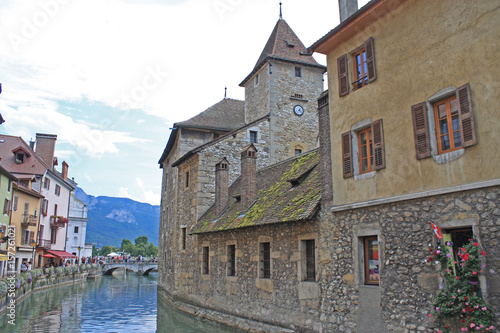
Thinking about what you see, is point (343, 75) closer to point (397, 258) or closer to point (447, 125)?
Result: point (447, 125)

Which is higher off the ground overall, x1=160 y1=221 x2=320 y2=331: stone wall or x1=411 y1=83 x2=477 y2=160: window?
x1=411 y1=83 x2=477 y2=160: window

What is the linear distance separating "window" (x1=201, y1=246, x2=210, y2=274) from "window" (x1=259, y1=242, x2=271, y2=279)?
16.2 feet

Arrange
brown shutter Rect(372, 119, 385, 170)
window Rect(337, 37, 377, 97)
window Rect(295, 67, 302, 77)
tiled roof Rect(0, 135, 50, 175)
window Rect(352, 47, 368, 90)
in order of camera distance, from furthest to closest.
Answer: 1. tiled roof Rect(0, 135, 50, 175)
2. window Rect(295, 67, 302, 77)
3. window Rect(352, 47, 368, 90)
4. window Rect(337, 37, 377, 97)
5. brown shutter Rect(372, 119, 385, 170)

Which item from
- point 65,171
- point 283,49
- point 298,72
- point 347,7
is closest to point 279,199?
point 347,7

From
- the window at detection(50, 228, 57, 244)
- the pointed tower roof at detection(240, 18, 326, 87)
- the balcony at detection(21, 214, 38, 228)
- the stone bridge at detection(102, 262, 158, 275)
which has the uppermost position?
the pointed tower roof at detection(240, 18, 326, 87)

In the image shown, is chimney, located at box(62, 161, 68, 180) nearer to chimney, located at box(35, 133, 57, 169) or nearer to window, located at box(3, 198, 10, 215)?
chimney, located at box(35, 133, 57, 169)

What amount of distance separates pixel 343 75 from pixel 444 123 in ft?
10.9

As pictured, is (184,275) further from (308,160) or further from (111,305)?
(308,160)

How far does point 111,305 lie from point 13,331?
968cm

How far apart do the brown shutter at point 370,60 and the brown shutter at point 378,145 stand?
110 centimetres

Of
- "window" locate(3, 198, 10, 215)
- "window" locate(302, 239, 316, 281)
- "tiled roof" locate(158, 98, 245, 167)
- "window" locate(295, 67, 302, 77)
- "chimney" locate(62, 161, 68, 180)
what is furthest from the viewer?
"chimney" locate(62, 161, 68, 180)

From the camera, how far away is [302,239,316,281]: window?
37.9ft

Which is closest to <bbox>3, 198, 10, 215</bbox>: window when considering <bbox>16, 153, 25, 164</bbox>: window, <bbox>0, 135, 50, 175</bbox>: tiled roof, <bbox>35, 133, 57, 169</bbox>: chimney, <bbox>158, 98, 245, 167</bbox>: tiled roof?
<bbox>0, 135, 50, 175</bbox>: tiled roof

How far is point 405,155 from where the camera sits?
8602 millimetres
